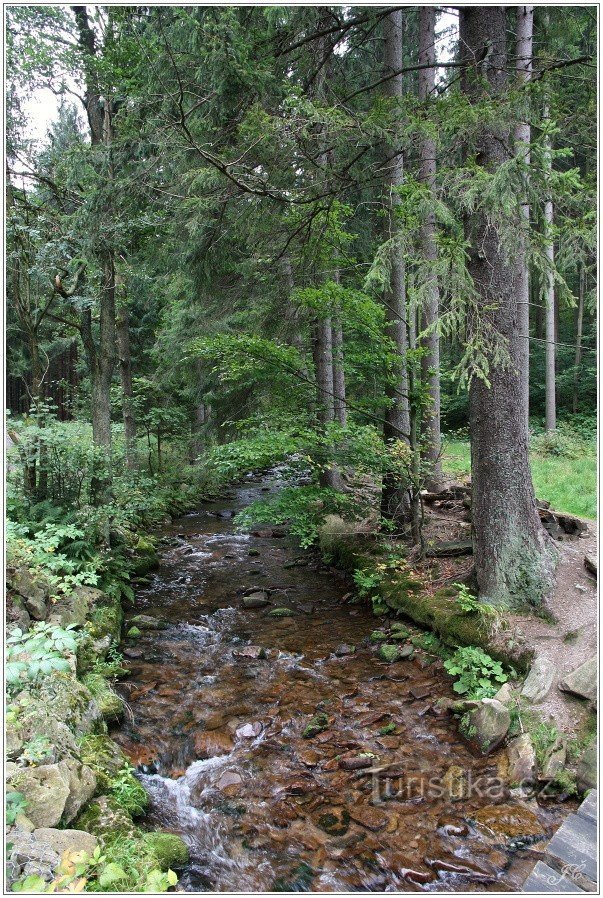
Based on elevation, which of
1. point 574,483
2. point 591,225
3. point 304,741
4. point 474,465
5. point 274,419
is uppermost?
point 591,225

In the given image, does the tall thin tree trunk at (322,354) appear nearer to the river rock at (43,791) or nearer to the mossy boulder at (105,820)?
the mossy boulder at (105,820)

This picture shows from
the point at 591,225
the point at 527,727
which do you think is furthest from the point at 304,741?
the point at 591,225

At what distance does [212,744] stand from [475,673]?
9.28 feet

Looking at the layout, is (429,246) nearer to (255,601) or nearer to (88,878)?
(255,601)

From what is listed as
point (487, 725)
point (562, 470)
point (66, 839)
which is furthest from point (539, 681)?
point (562, 470)

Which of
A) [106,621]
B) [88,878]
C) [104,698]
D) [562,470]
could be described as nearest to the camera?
[88,878]

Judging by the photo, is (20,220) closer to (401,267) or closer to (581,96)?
(401,267)

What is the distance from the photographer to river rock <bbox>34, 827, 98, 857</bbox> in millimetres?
2891

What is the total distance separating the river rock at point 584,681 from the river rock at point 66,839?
13.5ft

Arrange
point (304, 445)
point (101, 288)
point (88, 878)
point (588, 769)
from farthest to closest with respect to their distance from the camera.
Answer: point (101, 288), point (304, 445), point (588, 769), point (88, 878)

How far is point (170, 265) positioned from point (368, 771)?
977 centimetres

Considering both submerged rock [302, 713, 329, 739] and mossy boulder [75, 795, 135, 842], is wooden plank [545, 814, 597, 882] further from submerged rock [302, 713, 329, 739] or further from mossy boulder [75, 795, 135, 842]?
mossy boulder [75, 795, 135, 842]

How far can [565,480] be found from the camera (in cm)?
1041

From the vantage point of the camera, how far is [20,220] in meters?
7.98
